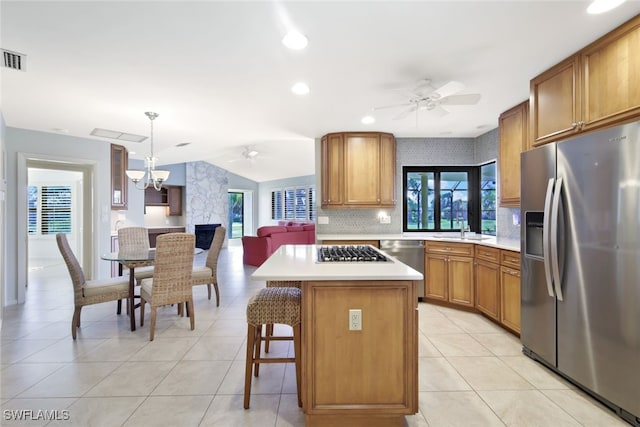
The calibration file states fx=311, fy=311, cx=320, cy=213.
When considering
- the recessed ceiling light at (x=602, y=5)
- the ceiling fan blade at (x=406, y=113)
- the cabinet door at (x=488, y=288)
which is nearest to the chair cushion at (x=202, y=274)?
the ceiling fan blade at (x=406, y=113)

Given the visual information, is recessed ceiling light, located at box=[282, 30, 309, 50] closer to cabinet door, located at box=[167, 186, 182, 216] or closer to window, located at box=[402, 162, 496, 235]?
window, located at box=[402, 162, 496, 235]

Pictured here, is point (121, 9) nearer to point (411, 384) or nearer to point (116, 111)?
point (116, 111)

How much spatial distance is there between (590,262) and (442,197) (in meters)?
2.92

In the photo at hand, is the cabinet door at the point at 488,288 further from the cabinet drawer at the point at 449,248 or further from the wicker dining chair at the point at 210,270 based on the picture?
the wicker dining chair at the point at 210,270

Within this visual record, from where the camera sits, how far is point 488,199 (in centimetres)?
453

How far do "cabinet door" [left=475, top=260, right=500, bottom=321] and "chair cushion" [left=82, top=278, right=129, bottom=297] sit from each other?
154 inches

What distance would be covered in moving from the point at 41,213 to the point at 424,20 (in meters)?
8.99

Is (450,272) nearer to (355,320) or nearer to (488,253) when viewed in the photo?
(488,253)

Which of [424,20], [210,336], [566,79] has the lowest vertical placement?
[210,336]

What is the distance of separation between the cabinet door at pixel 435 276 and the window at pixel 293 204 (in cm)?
622

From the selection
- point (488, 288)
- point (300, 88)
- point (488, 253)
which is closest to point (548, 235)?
point (488, 253)

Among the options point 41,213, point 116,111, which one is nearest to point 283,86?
point 116,111

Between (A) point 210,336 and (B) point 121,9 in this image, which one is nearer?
(B) point 121,9

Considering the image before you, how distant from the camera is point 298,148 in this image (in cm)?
781
